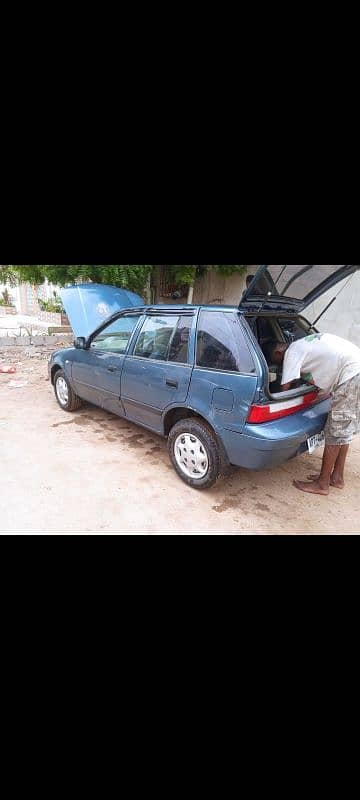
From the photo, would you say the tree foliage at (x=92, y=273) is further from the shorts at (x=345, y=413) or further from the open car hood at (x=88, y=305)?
the shorts at (x=345, y=413)

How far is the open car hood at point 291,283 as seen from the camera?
8.45ft

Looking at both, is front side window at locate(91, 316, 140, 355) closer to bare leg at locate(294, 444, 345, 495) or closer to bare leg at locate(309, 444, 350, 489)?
bare leg at locate(294, 444, 345, 495)

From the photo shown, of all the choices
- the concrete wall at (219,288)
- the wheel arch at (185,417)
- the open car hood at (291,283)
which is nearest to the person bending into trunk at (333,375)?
the open car hood at (291,283)

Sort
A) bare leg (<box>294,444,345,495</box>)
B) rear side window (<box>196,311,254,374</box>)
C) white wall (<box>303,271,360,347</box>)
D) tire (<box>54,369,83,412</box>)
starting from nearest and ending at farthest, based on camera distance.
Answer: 1. rear side window (<box>196,311,254,374</box>)
2. bare leg (<box>294,444,345,495</box>)
3. tire (<box>54,369,83,412</box>)
4. white wall (<box>303,271,360,347</box>)

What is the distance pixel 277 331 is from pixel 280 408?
1.08m

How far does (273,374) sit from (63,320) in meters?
9.25

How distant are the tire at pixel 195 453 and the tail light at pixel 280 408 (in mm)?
438

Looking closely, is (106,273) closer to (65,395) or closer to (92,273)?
(92,273)

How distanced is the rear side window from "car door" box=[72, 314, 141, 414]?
1.06 m

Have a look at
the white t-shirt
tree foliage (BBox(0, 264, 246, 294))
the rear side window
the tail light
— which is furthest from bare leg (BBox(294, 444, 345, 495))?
tree foliage (BBox(0, 264, 246, 294))

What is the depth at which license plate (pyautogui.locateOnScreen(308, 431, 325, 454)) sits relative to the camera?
2.83m

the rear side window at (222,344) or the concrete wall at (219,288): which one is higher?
the concrete wall at (219,288)

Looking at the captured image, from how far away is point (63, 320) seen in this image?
35.5 ft

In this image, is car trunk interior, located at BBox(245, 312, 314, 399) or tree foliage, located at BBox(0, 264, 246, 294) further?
tree foliage, located at BBox(0, 264, 246, 294)
